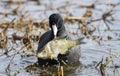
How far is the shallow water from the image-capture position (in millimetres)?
6979

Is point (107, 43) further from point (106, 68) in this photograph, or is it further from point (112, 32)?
point (106, 68)

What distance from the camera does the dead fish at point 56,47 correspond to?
6.41 meters

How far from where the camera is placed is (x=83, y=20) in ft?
33.1

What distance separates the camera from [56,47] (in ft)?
21.2

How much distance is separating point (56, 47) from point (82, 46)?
214 cm

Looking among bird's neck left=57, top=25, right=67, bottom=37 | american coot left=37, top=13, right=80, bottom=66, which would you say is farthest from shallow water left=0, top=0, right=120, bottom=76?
bird's neck left=57, top=25, right=67, bottom=37

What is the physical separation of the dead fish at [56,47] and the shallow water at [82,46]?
40 cm

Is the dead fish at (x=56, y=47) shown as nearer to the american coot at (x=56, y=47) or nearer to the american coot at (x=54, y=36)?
the american coot at (x=56, y=47)

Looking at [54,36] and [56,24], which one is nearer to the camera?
[54,36]

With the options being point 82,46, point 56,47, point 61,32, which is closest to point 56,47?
point 56,47

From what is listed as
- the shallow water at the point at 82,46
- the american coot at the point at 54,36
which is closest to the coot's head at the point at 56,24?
the american coot at the point at 54,36

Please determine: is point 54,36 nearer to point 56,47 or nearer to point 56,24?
point 56,24

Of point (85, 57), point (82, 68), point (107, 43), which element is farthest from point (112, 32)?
point (82, 68)

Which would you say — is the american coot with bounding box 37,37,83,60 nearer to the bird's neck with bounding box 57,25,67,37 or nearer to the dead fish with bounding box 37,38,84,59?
the dead fish with bounding box 37,38,84,59
